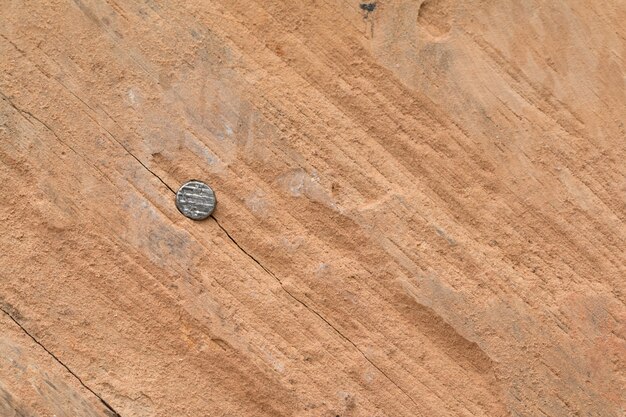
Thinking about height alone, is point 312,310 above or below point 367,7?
below

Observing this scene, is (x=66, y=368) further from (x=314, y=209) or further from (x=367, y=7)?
(x=367, y=7)

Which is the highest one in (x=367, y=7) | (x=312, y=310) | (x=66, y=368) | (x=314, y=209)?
(x=367, y=7)

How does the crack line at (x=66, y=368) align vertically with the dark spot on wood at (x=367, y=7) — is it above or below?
below

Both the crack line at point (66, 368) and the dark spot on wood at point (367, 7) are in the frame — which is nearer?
the crack line at point (66, 368)

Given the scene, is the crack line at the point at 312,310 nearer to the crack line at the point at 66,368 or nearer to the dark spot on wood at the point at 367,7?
the crack line at the point at 66,368

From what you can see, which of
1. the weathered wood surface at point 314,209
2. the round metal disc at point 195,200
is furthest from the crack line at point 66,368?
the round metal disc at point 195,200

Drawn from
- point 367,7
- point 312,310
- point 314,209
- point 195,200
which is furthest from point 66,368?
point 367,7

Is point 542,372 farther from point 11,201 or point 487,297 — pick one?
point 11,201

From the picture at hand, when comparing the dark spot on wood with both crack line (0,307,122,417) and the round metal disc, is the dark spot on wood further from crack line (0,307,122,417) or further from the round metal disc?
crack line (0,307,122,417)
